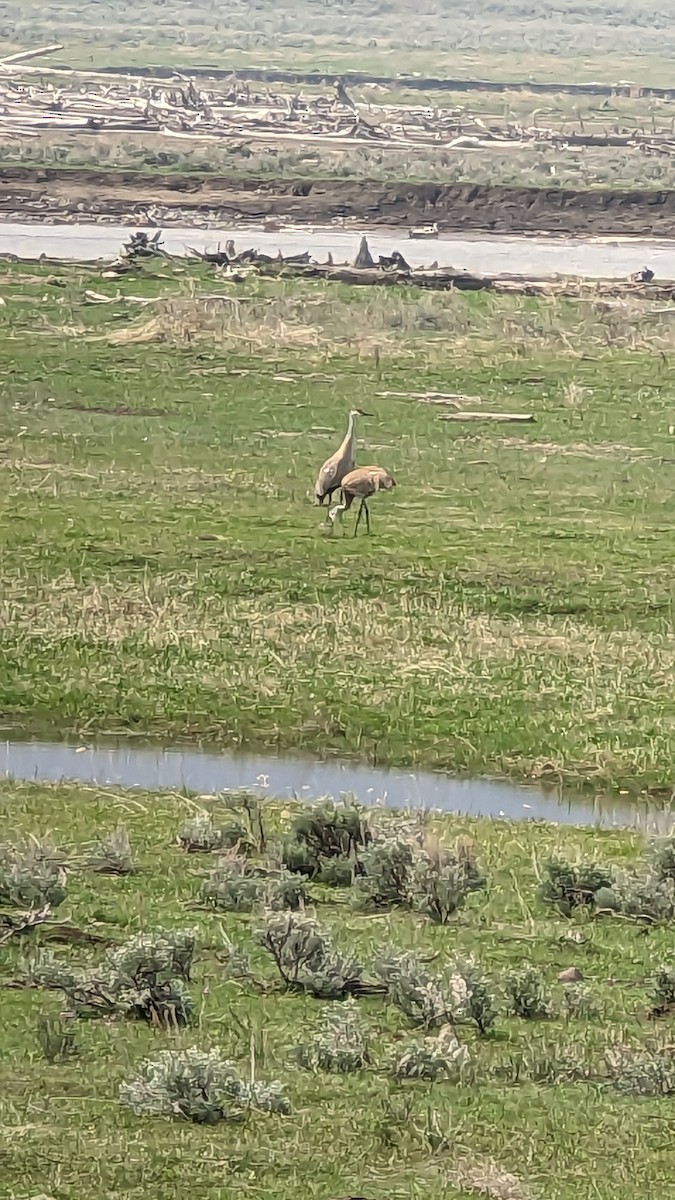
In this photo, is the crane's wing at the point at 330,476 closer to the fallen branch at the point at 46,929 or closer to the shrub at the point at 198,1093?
the fallen branch at the point at 46,929

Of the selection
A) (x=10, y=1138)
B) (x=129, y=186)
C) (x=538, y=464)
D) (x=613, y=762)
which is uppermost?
(x=129, y=186)

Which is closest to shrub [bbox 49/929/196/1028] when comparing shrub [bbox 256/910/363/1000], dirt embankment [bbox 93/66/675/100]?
shrub [bbox 256/910/363/1000]

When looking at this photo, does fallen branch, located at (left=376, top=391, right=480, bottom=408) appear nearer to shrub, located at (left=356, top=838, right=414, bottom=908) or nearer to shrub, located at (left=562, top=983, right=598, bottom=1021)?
shrub, located at (left=356, top=838, right=414, bottom=908)

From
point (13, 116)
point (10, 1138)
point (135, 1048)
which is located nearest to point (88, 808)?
point (135, 1048)

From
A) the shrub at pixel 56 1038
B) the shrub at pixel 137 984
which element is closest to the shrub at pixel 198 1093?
the shrub at pixel 56 1038

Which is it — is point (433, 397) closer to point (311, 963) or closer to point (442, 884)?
point (442, 884)

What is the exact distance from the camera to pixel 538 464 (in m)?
17.6

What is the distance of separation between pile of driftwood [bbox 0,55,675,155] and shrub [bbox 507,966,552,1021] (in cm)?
2768

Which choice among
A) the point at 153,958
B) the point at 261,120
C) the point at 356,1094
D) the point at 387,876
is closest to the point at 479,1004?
the point at 356,1094

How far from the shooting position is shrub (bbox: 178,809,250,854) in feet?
32.6

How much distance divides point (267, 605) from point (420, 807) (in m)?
3.05

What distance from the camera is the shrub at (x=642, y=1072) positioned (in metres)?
7.54

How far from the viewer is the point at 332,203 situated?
2952 cm

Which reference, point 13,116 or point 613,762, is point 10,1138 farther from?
point 13,116
